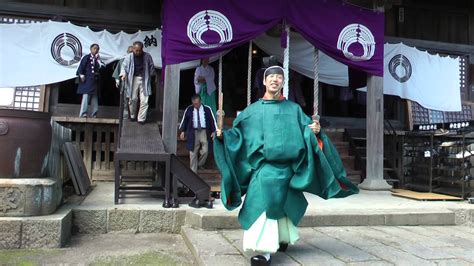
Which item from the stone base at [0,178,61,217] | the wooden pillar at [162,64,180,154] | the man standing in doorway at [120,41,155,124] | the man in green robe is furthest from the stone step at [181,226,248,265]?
the man standing in doorway at [120,41,155,124]

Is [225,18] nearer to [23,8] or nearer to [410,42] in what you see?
[23,8]

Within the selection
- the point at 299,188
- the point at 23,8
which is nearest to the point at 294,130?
the point at 299,188

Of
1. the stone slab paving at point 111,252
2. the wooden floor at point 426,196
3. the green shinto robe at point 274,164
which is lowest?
the stone slab paving at point 111,252

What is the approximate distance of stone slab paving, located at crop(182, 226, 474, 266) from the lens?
13.6 ft

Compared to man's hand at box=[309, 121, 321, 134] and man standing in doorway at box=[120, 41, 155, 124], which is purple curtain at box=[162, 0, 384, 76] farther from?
man's hand at box=[309, 121, 321, 134]

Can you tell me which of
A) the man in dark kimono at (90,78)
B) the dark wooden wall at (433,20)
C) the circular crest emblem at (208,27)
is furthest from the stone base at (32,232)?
the dark wooden wall at (433,20)

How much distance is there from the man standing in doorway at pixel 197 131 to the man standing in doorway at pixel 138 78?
86cm

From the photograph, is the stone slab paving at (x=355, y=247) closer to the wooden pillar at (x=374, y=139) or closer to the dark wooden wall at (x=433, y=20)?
the wooden pillar at (x=374, y=139)

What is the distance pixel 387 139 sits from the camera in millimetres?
9961

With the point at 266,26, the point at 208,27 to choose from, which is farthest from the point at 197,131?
the point at 266,26

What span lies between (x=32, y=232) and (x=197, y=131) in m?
3.99

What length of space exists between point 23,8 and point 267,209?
7.56 metres

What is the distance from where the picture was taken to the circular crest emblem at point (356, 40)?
812 centimetres

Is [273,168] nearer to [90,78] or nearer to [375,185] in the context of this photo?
[375,185]
